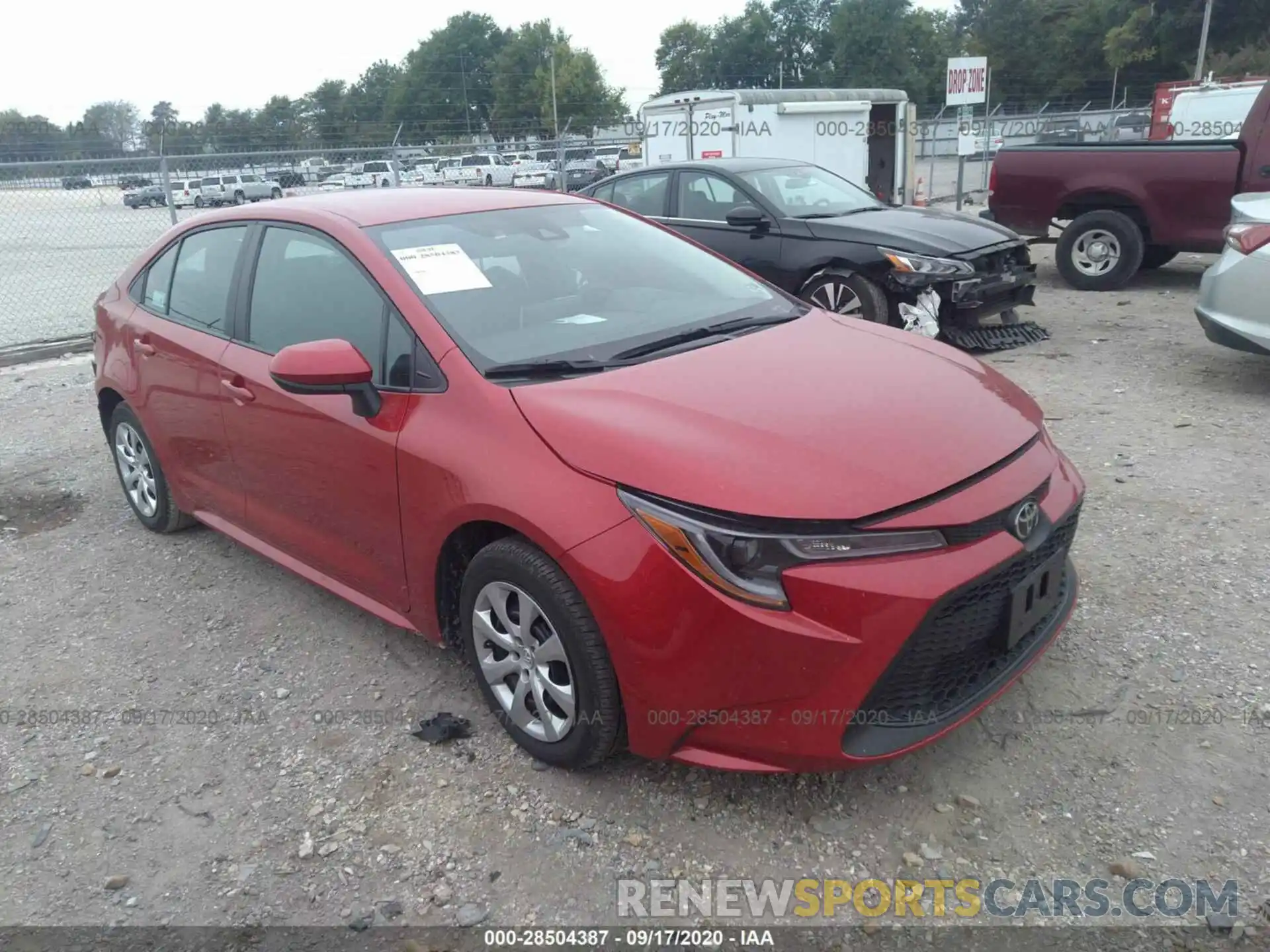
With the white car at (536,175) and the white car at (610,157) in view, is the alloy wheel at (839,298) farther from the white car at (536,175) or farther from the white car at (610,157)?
the white car at (610,157)

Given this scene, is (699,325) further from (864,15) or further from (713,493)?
(864,15)

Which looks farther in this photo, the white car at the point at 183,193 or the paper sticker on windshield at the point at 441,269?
the white car at the point at 183,193

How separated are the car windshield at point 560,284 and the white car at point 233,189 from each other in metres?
9.92

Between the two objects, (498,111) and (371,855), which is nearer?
(371,855)

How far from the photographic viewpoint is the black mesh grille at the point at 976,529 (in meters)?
2.36

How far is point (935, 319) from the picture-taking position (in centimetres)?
691

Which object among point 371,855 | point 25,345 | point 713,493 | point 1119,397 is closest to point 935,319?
point 1119,397

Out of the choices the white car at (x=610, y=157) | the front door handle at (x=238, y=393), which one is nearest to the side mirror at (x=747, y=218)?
the front door handle at (x=238, y=393)

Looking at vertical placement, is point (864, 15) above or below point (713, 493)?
above

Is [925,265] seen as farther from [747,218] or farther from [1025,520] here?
[1025,520]

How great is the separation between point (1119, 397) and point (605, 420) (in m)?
4.79

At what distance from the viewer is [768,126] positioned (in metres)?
16.5

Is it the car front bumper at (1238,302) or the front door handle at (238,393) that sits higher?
the front door handle at (238,393)

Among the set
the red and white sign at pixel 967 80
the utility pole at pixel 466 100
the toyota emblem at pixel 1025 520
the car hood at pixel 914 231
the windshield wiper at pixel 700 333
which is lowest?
the toyota emblem at pixel 1025 520
